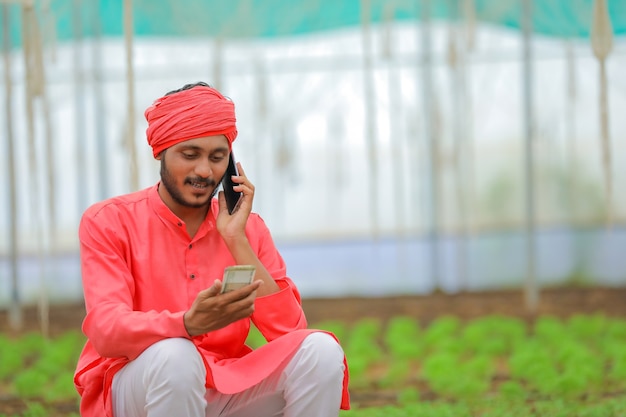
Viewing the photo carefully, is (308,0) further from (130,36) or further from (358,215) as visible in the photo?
(130,36)

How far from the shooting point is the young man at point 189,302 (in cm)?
202

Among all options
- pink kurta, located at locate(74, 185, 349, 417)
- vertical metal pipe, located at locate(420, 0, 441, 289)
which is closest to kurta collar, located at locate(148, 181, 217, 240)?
pink kurta, located at locate(74, 185, 349, 417)

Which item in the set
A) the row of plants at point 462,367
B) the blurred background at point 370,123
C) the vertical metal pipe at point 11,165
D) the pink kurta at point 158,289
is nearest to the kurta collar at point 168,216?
the pink kurta at point 158,289

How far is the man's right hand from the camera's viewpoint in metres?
1.94

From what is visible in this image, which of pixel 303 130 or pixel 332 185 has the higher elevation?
pixel 303 130

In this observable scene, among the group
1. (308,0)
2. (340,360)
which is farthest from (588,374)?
(308,0)

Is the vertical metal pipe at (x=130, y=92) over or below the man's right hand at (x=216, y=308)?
over

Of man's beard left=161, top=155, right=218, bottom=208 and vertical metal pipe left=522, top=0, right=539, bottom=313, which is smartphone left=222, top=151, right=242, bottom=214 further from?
vertical metal pipe left=522, top=0, right=539, bottom=313

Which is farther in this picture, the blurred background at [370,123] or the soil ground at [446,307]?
the blurred background at [370,123]

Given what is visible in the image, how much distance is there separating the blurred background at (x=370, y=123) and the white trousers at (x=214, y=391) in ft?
13.2

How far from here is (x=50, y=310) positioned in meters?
7.42

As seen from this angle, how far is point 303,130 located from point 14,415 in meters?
7.12

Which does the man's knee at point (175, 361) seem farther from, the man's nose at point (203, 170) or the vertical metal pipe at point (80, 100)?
the vertical metal pipe at point (80, 100)

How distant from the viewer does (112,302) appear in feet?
6.78
